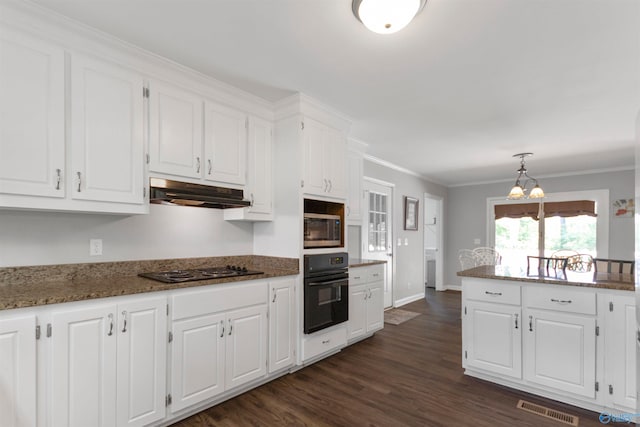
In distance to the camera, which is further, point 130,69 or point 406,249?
point 406,249

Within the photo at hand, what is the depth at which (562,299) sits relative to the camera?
2447mm

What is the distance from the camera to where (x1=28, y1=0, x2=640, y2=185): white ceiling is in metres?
1.77

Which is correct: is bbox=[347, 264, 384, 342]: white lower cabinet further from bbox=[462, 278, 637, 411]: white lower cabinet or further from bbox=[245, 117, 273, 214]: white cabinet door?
bbox=[245, 117, 273, 214]: white cabinet door

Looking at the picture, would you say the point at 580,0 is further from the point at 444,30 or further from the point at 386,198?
the point at 386,198

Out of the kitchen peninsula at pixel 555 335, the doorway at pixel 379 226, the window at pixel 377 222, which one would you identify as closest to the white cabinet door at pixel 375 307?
the doorway at pixel 379 226

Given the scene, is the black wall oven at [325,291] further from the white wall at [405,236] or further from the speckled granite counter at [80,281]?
the white wall at [405,236]

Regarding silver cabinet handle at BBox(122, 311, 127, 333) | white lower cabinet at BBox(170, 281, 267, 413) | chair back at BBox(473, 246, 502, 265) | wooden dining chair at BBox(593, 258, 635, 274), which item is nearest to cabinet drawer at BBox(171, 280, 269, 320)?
white lower cabinet at BBox(170, 281, 267, 413)

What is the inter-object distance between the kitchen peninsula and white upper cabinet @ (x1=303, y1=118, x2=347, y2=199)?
1516 millimetres

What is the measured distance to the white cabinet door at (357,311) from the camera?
357 cm

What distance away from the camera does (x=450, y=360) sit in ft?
10.5

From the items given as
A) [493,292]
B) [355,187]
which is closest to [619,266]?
[493,292]

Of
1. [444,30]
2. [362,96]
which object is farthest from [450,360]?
[444,30]

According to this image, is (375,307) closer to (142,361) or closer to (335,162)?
(335,162)

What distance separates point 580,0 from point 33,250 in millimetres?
3488
